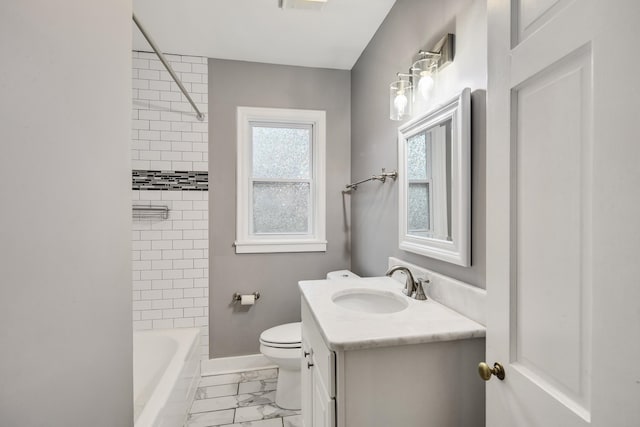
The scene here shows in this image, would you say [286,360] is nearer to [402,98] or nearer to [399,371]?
[399,371]

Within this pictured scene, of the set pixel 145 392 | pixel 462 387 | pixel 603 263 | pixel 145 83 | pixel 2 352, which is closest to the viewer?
pixel 2 352

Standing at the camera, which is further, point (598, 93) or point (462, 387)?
point (462, 387)

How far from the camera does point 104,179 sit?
0.62 metres

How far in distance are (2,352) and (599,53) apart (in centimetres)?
100

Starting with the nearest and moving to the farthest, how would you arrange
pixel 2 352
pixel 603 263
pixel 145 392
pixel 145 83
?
pixel 2 352 → pixel 603 263 → pixel 145 392 → pixel 145 83

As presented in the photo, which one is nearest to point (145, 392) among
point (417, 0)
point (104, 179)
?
point (104, 179)

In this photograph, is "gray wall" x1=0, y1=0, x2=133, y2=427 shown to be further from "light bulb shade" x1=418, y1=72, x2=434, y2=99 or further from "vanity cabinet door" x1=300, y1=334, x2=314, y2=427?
"light bulb shade" x1=418, y1=72, x2=434, y2=99

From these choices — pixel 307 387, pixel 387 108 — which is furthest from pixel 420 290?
pixel 387 108

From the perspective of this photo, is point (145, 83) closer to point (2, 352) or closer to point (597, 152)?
point (2, 352)

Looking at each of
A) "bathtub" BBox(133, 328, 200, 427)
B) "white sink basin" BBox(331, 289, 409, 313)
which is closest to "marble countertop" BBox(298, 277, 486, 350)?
"white sink basin" BBox(331, 289, 409, 313)

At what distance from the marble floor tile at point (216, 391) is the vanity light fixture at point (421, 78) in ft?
7.25

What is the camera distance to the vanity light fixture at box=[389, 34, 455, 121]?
49.5 inches

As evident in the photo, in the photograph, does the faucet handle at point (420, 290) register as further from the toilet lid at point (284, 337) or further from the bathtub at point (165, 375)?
the bathtub at point (165, 375)

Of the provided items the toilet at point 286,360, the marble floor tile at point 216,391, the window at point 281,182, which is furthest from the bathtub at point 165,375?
the window at point 281,182
